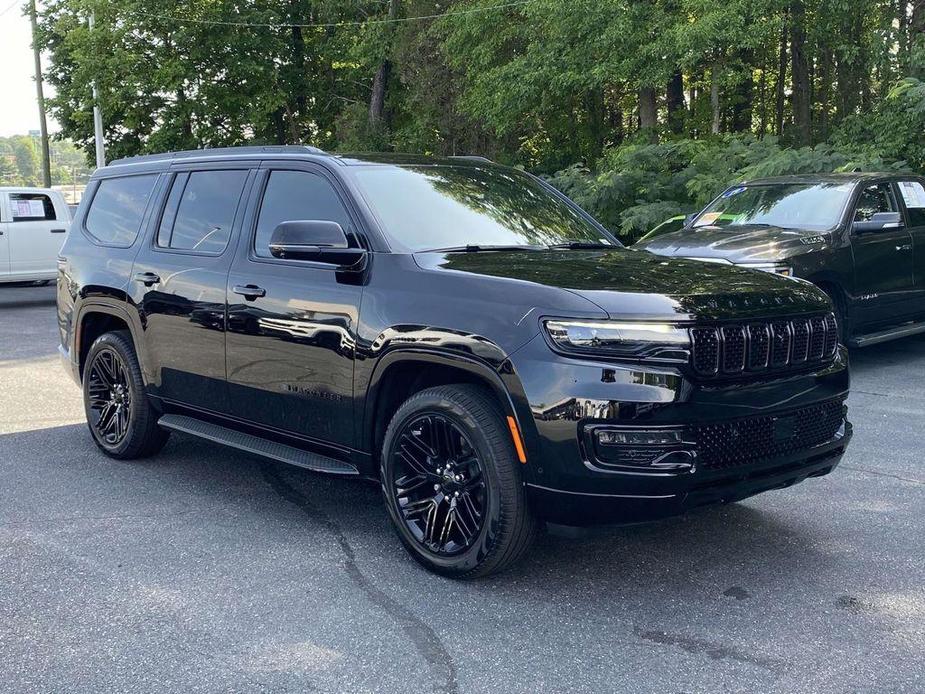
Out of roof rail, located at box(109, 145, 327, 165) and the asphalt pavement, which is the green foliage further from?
roof rail, located at box(109, 145, 327, 165)

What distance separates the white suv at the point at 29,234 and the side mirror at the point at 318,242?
1394 centimetres

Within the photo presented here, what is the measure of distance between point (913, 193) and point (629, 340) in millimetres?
8165

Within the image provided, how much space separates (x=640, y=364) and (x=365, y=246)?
1.56 m

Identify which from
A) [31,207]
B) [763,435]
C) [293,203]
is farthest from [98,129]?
[763,435]

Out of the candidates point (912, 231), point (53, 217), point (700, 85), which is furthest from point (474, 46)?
point (912, 231)

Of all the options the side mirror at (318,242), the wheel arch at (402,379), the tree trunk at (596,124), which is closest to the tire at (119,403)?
the side mirror at (318,242)

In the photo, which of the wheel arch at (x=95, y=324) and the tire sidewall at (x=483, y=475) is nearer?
the tire sidewall at (x=483, y=475)

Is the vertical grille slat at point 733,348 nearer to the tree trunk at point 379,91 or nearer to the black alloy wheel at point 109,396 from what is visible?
the black alloy wheel at point 109,396

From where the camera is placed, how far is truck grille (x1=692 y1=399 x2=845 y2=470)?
3.84m

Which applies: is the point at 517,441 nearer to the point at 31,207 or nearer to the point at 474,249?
the point at 474,249

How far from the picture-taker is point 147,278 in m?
5.83

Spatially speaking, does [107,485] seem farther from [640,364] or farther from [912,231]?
[912,231]

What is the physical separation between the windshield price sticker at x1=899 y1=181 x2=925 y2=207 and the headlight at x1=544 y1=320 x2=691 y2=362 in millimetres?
7744

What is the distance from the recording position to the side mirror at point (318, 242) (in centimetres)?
454
